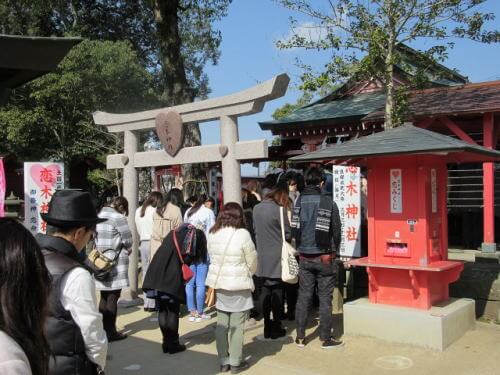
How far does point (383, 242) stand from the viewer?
5.96 m

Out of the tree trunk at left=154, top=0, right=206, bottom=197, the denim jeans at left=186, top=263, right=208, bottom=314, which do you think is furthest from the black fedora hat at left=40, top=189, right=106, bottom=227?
the tree trunk at left=154, top=0, right=206, bottom=197

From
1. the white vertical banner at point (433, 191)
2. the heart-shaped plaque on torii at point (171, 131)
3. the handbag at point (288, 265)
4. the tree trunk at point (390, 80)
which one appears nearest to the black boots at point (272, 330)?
the handbag at point (288, 265)

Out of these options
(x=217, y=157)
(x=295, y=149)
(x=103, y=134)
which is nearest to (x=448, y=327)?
(x=217, y=157)

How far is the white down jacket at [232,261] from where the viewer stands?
197 inches

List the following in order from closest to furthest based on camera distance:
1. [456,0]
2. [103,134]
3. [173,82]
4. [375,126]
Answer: [456,0] < [173,82] < [375,126] < [103,134]

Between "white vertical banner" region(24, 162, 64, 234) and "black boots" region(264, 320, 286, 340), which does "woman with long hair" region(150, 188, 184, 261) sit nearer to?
"white vertical banner" region(24, 162, 64, 234)

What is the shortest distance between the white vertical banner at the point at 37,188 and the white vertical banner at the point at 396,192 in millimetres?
5230

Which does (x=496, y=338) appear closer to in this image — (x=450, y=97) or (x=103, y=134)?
(x=450, y=97)

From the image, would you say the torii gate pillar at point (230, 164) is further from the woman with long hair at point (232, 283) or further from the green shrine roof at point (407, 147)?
the woman with long hair at point (232, 283)

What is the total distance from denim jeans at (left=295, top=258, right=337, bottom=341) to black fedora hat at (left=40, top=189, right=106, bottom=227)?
11.1 feet

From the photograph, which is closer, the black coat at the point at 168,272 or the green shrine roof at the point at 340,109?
the black coat at the point at 168,272

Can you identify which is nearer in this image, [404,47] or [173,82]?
[404,47]

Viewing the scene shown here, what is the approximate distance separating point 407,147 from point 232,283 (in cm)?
232

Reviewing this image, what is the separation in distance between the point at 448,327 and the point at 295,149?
9.56 metres
